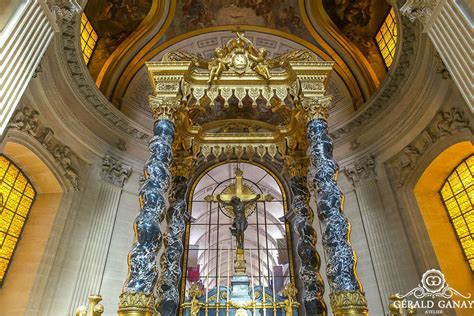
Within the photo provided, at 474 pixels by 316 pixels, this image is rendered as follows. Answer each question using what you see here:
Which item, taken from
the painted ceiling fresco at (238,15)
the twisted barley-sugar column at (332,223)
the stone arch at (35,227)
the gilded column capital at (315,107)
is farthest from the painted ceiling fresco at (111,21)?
the twisted barley-sugar column at (332,223)

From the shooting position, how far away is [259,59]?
24.1ft

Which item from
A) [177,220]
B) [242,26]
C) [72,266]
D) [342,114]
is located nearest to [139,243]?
[177,220]

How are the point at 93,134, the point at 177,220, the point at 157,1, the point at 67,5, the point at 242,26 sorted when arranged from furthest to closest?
the point at 242,26, the point at 157,1, the point at 93,134, the point at 177,220, the point at 67,5

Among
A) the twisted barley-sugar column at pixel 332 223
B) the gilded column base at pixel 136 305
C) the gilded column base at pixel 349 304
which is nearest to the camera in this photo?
the gilded column base at pixel 136 305

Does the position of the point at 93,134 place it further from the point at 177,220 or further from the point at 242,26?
the point at 242,26

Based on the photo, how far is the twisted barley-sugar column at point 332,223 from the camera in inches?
191

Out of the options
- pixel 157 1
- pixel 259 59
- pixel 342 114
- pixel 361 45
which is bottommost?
pixel 259 59

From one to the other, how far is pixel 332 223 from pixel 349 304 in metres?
1.24

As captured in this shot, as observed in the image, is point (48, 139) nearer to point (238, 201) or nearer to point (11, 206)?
point (11, 206)

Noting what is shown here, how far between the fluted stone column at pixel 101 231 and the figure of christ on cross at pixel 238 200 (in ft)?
7.88

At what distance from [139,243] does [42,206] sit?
13.0 ft

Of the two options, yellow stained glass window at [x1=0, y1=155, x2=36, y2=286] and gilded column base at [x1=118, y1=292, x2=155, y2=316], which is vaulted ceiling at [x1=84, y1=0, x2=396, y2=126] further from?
gilded column base at [x1=118, y1=292, x2=155, y2=316]

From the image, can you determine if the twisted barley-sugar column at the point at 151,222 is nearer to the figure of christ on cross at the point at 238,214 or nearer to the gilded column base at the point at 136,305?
the gilded column base at the point at 136,305

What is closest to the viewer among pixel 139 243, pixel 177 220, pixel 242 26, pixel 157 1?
pixel 139 243
